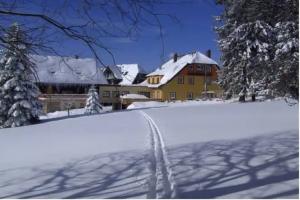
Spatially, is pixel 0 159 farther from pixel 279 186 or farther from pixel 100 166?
pixel 279 186

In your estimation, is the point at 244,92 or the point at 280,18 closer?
the point at 280,18

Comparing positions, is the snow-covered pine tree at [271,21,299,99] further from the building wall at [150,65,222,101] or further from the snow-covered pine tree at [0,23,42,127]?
the building wall at [150,65,222,101]

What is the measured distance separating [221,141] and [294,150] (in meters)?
3.68

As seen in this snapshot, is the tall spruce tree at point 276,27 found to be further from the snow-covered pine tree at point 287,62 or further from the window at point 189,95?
the window at point 189,95

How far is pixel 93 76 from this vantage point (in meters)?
6.70

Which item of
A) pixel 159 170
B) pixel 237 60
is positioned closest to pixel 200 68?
pixel 237 60

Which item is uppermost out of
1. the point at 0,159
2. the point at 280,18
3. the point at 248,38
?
the point at 248,38

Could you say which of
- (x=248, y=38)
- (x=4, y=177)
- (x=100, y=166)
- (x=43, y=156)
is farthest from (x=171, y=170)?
(x=248, y=38)

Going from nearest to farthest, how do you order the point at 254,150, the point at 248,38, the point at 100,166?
the point at 100,166 < the point at 254,150 < the point at 248,38

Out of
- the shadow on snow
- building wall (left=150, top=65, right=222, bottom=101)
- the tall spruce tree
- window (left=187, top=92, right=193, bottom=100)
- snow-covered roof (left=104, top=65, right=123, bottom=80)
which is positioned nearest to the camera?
snow-covered roof (left=104, top=65, right=123, bottom=80)

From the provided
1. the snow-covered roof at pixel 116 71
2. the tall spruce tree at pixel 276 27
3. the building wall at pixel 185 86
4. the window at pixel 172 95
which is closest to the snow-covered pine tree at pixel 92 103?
the building wall at pixel 185 86

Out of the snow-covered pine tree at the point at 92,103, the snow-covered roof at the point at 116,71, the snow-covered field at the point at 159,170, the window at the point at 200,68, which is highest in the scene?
the window at the point at 200,68

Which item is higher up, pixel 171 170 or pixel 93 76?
pixel 93 76

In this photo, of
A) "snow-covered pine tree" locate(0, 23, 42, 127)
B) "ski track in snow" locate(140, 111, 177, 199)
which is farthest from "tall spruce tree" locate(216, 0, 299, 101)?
"snow-covered pine tree" locate(0, 23, 42, 127)
